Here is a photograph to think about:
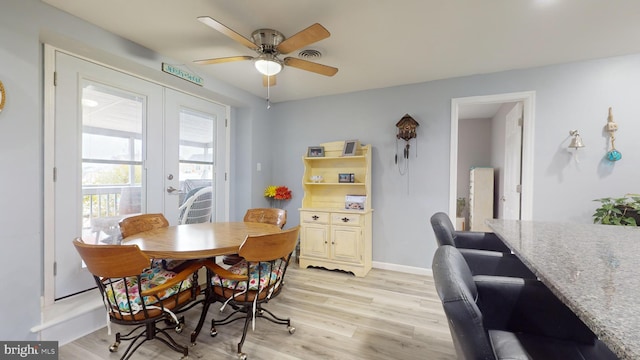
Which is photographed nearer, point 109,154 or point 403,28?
point 403,28

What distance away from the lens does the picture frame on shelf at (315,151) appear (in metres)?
3.75

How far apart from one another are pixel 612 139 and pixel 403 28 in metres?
2.44

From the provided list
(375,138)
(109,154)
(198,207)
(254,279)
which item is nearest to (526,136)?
(375,138)

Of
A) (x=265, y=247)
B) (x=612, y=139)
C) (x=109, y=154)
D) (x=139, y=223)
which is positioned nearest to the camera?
(x=265, y=247)

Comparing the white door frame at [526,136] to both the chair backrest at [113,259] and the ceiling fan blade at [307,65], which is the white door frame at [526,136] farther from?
the chair backrest at [113,259]

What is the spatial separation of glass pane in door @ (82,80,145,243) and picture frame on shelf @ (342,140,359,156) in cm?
235

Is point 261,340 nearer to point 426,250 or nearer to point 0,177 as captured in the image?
point 0,177

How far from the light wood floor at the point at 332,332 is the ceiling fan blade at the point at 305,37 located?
2.18m

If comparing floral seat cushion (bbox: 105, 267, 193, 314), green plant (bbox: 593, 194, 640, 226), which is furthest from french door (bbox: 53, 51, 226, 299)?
green plant (bbox: 593, 194, 640, 226)

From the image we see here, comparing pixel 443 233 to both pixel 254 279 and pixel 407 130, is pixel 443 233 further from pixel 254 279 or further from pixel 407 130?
pixel 407 130

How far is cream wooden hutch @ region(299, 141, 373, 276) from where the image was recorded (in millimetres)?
3342

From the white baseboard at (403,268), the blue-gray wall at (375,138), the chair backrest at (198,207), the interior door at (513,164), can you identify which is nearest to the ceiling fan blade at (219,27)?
the blue-gray wall at (375,138)

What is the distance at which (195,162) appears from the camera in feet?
11.1

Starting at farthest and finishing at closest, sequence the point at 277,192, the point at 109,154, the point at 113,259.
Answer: the point at 277,192 < the point at 109,154 < the point at 113,259
